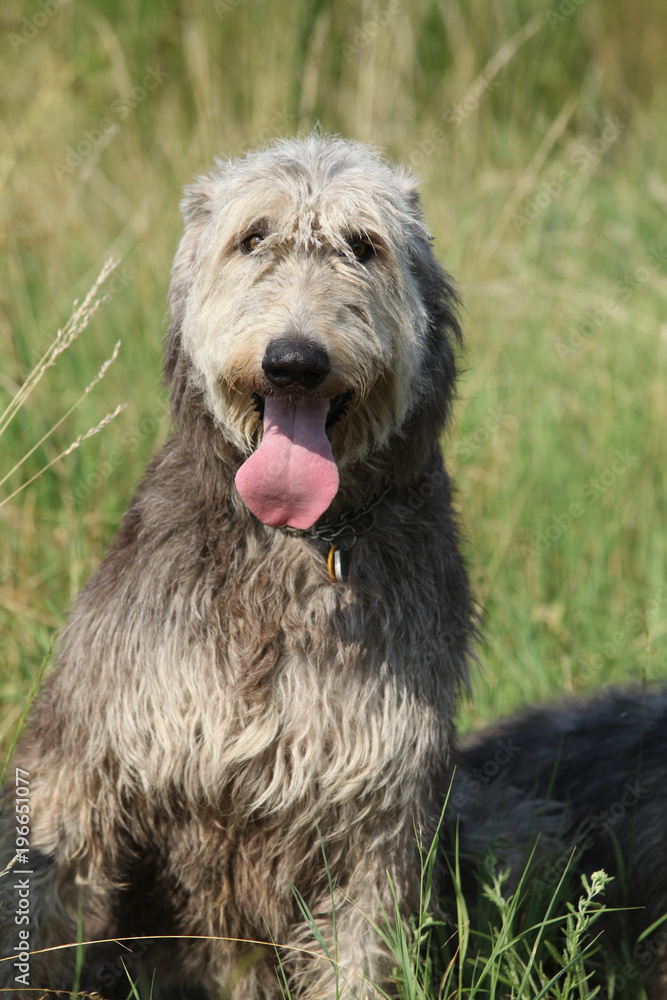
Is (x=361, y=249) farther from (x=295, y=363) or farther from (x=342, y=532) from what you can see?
(x=342, y=532)

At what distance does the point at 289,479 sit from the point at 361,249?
0.69 meters

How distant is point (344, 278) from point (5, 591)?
243cm

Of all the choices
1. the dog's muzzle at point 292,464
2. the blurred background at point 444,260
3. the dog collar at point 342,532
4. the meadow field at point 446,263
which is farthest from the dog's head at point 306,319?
the blurred background at point 444,260

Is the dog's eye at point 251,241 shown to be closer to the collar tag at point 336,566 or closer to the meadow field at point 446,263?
the collar tag at point 336,566

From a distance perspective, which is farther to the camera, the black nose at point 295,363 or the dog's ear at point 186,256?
the dog's ear at point 186,256

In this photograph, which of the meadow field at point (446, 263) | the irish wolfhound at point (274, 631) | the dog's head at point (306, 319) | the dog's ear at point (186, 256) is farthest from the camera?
the meadow field at point (446, 263)

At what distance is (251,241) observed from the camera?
109 inches

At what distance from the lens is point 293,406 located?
265cm

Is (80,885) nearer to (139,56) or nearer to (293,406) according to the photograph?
(293,406)

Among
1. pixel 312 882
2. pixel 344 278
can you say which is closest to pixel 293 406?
pixel 344 278

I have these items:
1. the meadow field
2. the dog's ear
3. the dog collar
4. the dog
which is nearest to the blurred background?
the meadow field

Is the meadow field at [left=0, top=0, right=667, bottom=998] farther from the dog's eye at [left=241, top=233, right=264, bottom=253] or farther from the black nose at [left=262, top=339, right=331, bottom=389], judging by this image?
the black nose at [left=262, top=339, right=331, bottom=389]

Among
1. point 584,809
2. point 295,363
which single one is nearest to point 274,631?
point 295,363

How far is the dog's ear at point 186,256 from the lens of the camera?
2912 millimetres
